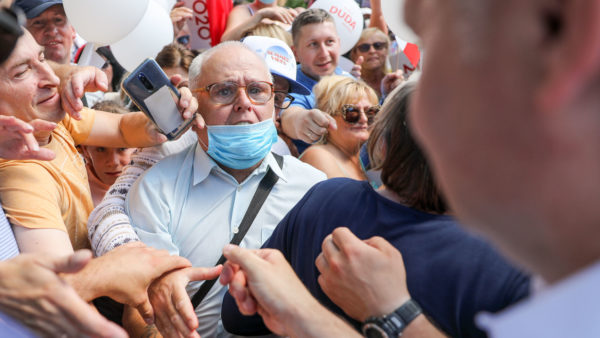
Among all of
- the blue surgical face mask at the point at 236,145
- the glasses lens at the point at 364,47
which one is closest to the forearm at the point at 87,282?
the blue surgical face mask at the point at 236,145

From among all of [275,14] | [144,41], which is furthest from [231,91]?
[275,14]

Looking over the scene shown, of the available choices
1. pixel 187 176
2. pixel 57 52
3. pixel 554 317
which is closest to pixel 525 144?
pixel 554 317

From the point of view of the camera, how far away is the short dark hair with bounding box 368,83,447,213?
1.60m

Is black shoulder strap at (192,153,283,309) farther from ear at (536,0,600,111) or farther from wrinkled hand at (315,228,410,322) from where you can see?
ear at (536,0,600,111)

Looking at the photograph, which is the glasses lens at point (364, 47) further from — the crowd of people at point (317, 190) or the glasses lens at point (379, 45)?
the crowd of people at point (317, 190)

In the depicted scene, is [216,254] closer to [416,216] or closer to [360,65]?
[416,216]

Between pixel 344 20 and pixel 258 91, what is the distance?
244 cm

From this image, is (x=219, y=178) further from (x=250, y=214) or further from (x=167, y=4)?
(x=167, y=4)

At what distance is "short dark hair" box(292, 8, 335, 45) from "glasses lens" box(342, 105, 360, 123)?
44.0 inches

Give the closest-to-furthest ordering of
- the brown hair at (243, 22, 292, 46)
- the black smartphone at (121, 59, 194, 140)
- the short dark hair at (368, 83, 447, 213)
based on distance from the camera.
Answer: the short dark hair at (368, 83, 447, 213)
the black smartphone at (121, 59, 194, 140)
the brown hair at (243, 22, 292, 46)

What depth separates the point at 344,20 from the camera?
16.4ft

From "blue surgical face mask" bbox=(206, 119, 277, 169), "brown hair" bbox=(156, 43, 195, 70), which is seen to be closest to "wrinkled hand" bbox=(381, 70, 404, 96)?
"brown hair" bbox=(156, 43, 195, 70)

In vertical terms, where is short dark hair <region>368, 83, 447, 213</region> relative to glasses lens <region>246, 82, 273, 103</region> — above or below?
above

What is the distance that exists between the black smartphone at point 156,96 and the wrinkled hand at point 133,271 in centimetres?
66
